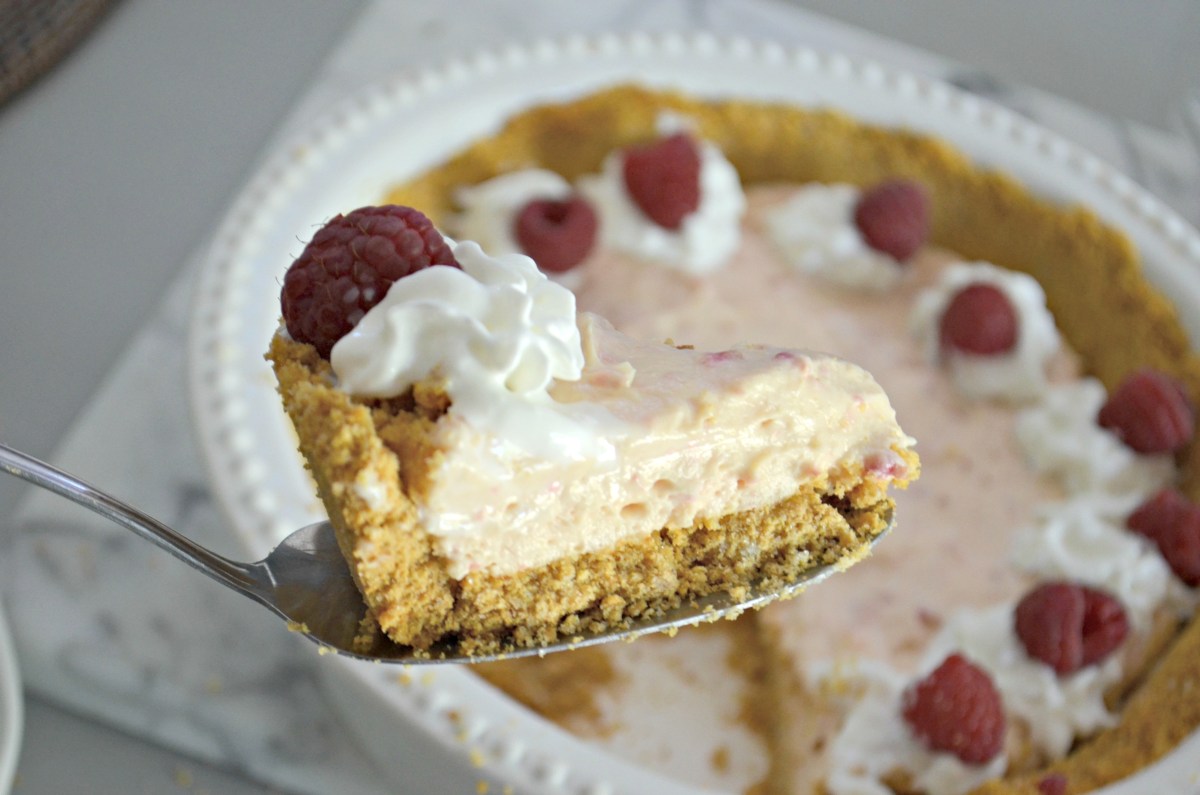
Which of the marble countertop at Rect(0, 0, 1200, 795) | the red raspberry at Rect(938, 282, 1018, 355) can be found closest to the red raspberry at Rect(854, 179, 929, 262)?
the red raspberry at Rect(938, 282, 1018, 355)

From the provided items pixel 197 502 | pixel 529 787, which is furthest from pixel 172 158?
pixel 529 787

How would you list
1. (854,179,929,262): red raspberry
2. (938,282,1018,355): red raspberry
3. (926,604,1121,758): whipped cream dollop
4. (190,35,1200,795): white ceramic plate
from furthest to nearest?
(854,179,929,262): red raspberry < (938,282,1018,355): red raspberry < (926,604,1121,758): whipped cream dollop < (190,35,1200,795): white ceramic plate

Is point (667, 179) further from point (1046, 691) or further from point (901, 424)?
point (1046, 691)

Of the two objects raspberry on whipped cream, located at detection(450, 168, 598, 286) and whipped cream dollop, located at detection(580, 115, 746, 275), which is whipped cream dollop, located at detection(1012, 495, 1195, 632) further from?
raspberry on whipped cream, located at detection(450, 168, 598, 286)

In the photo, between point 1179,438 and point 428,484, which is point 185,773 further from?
point 1179,438

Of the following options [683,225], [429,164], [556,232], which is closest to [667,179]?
[683,225]
